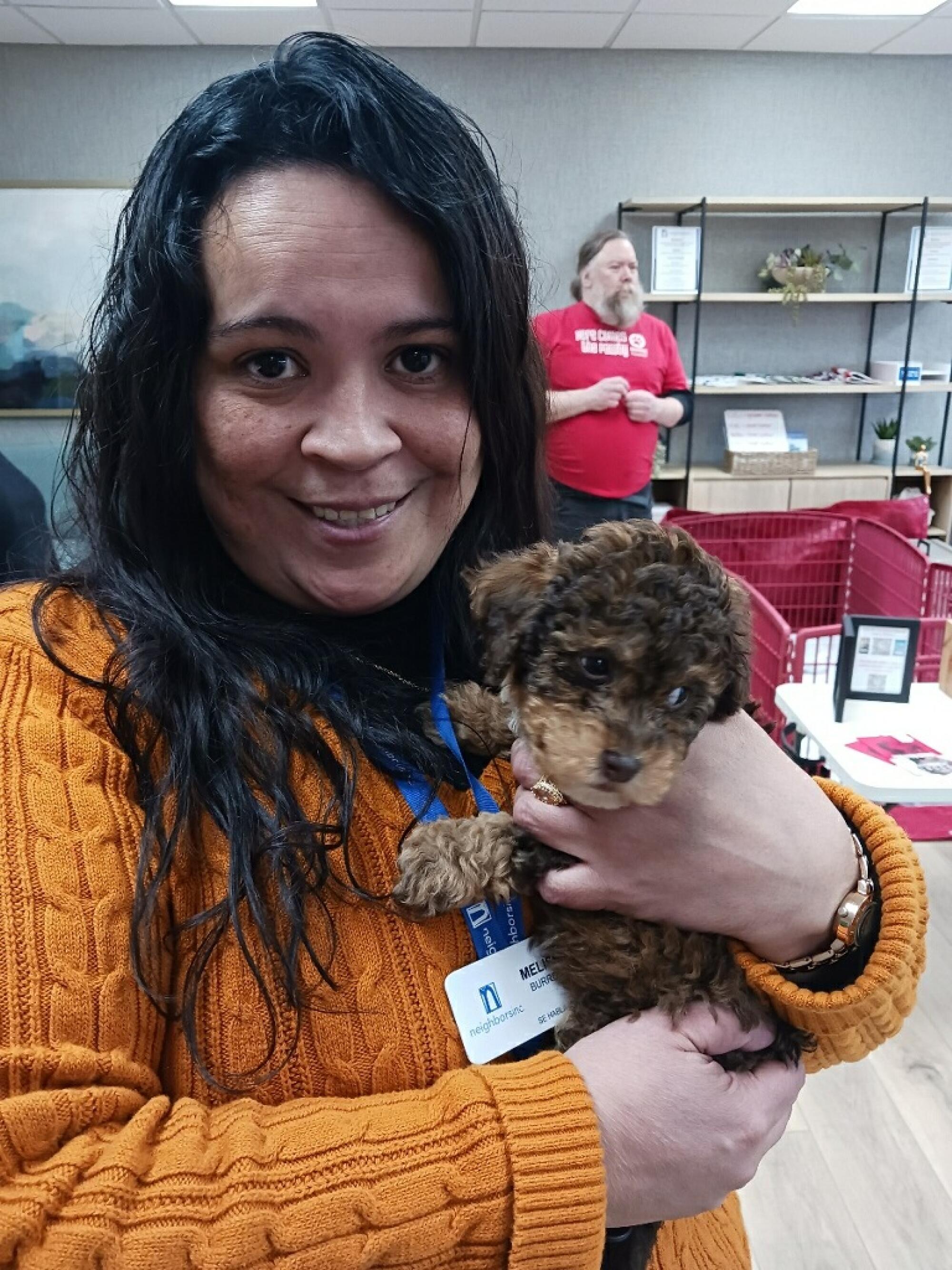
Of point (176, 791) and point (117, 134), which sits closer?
point (176, 791)

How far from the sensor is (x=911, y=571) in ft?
12.1

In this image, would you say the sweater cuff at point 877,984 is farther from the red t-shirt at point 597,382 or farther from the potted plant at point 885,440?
the potted plant at point 885,440

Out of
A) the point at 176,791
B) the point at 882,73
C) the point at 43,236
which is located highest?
the point at 882,73

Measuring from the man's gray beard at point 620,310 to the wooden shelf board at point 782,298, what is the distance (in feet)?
4.97

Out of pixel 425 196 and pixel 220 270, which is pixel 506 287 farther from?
pixel 220 270

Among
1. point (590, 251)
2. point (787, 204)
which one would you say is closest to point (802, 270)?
point (787, 204)

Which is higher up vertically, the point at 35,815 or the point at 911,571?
the point at 35,815

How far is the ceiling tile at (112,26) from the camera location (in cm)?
508

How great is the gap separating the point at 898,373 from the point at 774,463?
109cm

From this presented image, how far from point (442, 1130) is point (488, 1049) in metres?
0.19

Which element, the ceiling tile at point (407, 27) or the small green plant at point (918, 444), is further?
the small green plant at point (918, 444)

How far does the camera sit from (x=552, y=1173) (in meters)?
0.72

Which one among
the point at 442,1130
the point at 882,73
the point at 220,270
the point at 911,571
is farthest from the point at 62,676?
the point at 882,73

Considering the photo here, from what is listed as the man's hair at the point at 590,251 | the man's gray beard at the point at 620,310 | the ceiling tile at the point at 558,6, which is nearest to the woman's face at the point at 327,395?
the man's gray beard at the point at 620,310
